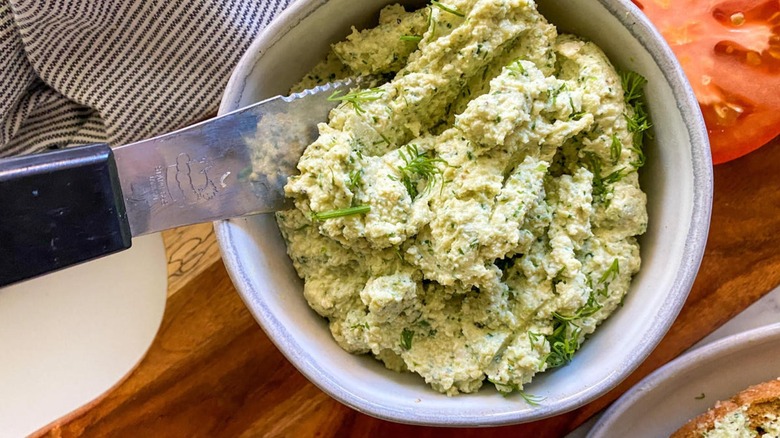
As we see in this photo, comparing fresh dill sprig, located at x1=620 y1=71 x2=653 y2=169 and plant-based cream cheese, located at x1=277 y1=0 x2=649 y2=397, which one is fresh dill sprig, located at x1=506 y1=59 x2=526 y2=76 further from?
fresh dill sprig, located at x1=620 y1=71 x2=653 y2=169

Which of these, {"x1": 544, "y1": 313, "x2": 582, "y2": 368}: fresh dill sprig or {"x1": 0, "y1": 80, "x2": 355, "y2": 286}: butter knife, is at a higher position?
{"x1": 0, "y1": 80, "x2": 355, "y2": 286}: butter knife

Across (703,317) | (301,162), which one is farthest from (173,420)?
(703,317)

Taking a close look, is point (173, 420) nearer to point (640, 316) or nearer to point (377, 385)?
point (377, 385)

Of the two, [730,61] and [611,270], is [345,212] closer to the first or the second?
[611,270]

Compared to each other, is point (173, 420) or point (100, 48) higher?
point (100, 48)

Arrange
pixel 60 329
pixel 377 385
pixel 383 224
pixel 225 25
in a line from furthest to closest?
1. pixel 60 329
2. pixel 225 25
3. pixel 377 385
4. pixel 383 224

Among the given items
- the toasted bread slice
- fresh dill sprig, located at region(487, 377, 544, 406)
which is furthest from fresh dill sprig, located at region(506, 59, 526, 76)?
the toasted bread slice
